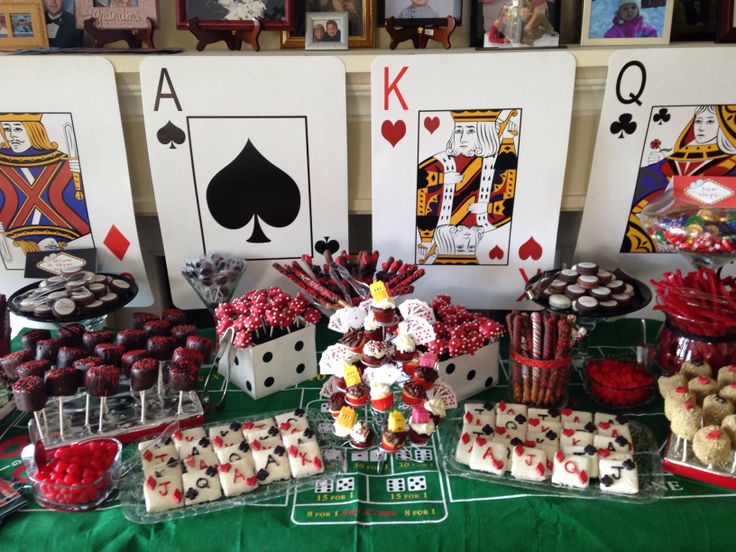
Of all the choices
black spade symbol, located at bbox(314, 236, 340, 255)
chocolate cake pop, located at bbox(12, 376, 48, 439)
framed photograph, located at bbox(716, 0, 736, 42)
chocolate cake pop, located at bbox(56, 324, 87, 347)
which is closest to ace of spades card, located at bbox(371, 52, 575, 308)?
black spade symbol, located at bbox(314, 236, 340, 255)

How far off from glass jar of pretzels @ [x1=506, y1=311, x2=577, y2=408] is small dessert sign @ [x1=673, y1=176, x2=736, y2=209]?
19.8 inches

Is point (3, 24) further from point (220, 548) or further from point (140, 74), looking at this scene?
point (220, 548)

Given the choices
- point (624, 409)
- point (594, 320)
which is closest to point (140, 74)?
point (594, 320)

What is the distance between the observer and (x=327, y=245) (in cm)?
171

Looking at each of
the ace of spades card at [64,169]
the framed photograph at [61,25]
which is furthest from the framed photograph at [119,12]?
the ace of spades card at [64,169]

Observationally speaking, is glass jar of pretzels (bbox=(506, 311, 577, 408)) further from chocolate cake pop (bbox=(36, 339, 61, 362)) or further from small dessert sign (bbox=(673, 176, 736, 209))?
chocolate cake pop (bbox=(36, 339, 61, 362))

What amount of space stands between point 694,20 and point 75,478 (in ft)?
6.27

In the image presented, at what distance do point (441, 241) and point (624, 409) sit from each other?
65 centimetres

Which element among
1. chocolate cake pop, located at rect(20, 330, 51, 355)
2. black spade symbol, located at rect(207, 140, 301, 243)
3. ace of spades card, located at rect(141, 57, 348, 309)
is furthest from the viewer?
black spade symbol, located at rect(207, 140, 301, 243)

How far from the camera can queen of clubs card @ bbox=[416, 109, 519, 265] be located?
61.7 inches

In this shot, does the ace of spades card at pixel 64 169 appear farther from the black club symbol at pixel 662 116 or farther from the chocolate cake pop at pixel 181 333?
the black club symbol at pixel 662 116

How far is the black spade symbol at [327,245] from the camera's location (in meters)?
1.71

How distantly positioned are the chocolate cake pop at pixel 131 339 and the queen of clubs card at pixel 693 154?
1.35 meters

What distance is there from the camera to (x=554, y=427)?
128 cm
